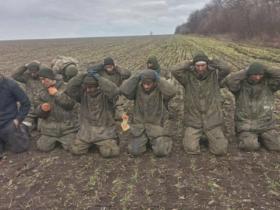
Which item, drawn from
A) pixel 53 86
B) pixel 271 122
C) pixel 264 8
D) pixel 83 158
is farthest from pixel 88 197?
pixel 264 8

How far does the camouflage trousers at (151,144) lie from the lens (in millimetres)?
6430

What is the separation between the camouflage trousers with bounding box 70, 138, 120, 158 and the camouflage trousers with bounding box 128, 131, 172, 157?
0.26m

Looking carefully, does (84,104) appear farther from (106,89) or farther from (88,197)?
(88,197)

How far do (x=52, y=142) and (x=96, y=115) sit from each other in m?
0.95

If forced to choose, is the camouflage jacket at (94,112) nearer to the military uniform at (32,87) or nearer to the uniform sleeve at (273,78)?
the military uniform at (32,87)

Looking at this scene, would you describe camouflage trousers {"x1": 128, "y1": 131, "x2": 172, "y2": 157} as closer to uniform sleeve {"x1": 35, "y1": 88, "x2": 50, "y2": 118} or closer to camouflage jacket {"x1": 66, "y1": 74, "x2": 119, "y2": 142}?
camouflage jacket {"x1": 66, "y1": 74, "x2": 119, "y2": 142}

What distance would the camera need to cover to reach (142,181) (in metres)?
5.57

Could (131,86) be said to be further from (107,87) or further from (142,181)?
(142,181)

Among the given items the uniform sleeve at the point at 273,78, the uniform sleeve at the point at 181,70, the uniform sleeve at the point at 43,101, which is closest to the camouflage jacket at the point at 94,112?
the uniform sleeve at the point at 43,101

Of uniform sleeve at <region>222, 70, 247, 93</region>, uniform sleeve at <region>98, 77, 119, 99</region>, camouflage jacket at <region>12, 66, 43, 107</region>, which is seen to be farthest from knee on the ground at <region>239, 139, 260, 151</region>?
camouflage jacket at <region>12, 66, 43, 107</region>

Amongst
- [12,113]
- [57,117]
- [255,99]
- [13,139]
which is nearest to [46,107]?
[57,117]

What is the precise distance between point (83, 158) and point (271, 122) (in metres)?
3.24

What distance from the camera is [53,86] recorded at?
22.6 ft

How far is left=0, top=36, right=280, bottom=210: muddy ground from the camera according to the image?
4.99 metres
